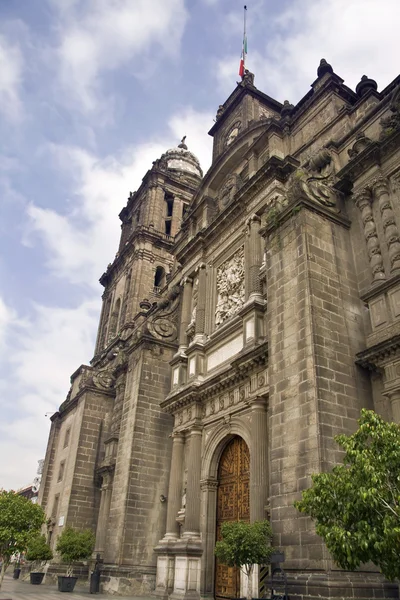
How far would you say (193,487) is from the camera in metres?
16.6

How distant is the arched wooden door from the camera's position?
14.5 metres

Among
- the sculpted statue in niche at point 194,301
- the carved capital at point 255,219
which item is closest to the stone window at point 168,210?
the sculpted statue in niche at point 194,301

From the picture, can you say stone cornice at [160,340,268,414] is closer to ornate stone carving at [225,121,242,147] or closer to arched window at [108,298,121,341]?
ornate stone carving at [225,121,242,147]

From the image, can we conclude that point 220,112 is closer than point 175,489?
No

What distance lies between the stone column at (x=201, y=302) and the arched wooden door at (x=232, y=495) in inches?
189

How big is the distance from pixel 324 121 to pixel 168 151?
28.2 meters

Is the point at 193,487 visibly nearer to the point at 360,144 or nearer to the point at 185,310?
the point at 185,310

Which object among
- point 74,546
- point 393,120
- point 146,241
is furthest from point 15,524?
point 146,241

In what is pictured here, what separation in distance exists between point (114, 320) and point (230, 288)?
1986cm

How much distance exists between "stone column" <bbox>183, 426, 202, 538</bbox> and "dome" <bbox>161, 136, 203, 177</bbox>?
98.0 feet

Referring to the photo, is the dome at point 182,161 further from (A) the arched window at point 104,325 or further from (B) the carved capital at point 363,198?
(B) the carved capital at point 363,198

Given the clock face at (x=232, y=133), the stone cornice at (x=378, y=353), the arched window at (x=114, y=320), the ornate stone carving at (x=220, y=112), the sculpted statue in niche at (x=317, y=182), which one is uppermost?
the ornate stone carving at (x=220, y=112)

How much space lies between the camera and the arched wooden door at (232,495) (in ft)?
47.7

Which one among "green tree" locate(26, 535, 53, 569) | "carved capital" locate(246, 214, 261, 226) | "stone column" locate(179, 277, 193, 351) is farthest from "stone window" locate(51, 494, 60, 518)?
"carved capital" locate(246, 214, 261, 226)
